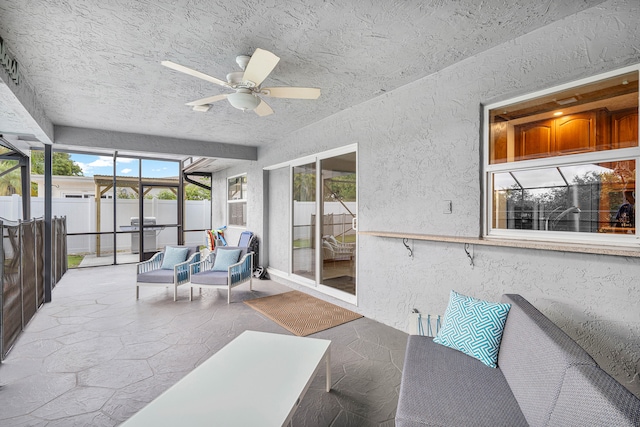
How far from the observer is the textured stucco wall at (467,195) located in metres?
1.96

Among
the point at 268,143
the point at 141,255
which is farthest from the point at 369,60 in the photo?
the point at 141,255

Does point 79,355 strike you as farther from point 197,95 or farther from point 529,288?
point 529,288

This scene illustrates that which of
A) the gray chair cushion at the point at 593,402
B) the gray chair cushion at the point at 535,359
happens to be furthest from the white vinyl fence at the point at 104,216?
the gray chair cushion at the point at 593,402

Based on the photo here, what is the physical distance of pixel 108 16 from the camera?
6.82ft

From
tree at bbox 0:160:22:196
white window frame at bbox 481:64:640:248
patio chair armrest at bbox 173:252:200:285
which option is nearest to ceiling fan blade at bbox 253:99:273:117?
white window frame at bbox 481:64:640:248

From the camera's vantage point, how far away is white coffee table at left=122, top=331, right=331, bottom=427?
1.46 meters

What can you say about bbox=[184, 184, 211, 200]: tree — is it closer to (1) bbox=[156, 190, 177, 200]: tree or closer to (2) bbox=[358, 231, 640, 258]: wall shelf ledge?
(1) bbox=[156, 190, 177, 200]: tree

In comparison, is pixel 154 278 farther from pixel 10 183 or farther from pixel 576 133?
pixel 576 133

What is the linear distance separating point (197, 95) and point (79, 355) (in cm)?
294

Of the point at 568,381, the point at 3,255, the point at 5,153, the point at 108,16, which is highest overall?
the point at 108,16

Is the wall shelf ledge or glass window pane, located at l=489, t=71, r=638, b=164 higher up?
glass window pane, located at l=489, t=71, r=638, b=164

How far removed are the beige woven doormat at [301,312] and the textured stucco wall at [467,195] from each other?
1.31ft

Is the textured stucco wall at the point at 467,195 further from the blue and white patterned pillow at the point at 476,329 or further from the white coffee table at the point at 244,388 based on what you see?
the white coffee table at the point at 244,388

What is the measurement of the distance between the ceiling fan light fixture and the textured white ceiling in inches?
13.1
